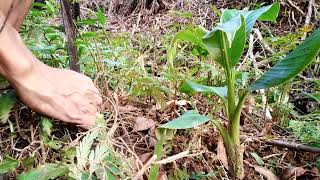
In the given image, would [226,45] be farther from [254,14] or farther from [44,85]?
[44,85]

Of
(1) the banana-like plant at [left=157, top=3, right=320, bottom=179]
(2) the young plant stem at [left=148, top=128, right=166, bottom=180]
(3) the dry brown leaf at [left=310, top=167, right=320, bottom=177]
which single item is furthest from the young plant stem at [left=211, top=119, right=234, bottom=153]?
(3) the dry brown leaf at [left=310, top=167, right=320, bottom=177]

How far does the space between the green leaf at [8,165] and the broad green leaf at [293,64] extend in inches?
18.3

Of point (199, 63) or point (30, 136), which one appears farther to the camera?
point (199, 63)

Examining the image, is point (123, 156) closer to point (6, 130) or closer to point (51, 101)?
point (51, 101)

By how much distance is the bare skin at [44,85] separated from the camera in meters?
0.79

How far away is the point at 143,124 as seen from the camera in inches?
36.7

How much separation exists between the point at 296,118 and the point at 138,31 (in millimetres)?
1445

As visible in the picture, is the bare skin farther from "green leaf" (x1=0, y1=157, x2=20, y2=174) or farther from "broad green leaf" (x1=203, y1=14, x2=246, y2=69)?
"broad green leaf" (x1=203, y1=14, x2=246, y2=69)

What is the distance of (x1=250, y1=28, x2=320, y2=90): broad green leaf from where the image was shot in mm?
712

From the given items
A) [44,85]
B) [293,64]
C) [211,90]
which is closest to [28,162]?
[44,85]

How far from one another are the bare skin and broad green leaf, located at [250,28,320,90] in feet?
1.16

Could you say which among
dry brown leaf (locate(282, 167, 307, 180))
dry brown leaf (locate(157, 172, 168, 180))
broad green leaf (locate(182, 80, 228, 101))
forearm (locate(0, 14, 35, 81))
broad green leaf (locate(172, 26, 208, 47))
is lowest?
dry brown leaf (locate(282, 167, 307, 180))

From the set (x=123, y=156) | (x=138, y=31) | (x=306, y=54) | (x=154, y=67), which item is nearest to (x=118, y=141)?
(x=123, y=156)

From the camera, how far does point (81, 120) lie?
852mm
